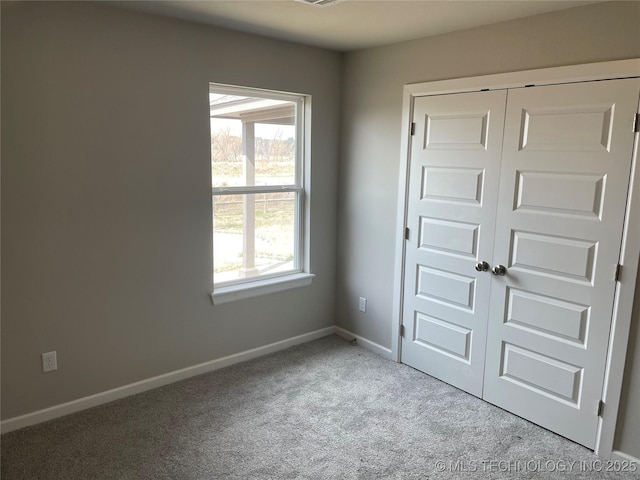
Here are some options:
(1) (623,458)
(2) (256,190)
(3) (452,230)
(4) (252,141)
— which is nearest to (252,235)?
(2) (256,190)

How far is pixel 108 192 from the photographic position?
268 centimetres

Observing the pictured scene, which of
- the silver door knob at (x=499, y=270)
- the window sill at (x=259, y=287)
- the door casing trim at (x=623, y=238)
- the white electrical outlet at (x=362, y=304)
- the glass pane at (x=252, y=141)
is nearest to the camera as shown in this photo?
the door casing trim at (x=623, y=238)

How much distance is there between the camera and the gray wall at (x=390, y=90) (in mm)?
2332

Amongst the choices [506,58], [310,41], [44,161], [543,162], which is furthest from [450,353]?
[44,161]

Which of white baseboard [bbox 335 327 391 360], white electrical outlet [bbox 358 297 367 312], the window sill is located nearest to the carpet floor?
white baseboard [bbox 335 327 391 360]

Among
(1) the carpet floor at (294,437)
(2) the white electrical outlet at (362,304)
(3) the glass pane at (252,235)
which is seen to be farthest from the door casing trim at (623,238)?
(2) the white electrical outlet at (362,304)

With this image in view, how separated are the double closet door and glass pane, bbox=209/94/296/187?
99 cm

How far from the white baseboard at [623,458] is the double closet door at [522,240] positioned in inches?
4.6

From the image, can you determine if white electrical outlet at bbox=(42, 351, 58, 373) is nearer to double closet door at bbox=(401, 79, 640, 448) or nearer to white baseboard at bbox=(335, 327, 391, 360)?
white baseboard at bbox=(335, 327, 391, 360)

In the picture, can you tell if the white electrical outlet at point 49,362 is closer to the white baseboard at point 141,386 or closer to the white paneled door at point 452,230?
the white baseboard at point 141,386

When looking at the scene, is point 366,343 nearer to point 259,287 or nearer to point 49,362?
point 259,287

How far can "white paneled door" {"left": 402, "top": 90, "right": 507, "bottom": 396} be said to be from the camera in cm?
283

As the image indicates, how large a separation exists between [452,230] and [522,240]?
1.55 ft

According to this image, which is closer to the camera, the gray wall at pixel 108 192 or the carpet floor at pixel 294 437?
the carpet floor at pixel 294 437
